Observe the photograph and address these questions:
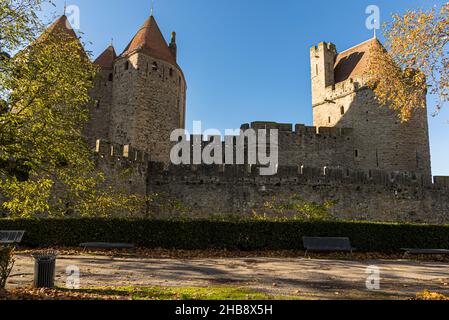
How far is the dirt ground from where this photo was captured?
261 inches

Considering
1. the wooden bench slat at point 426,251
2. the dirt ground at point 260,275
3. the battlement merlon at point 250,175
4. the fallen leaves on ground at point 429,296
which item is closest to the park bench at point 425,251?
the wooden bench slat at point 426,251

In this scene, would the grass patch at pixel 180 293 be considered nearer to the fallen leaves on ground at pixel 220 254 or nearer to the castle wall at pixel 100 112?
the fallen leaves on ground at pixel 220 254

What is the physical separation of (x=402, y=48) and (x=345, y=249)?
6.67m

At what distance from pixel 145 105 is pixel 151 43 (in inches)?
190

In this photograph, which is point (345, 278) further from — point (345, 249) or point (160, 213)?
point (160, 213)

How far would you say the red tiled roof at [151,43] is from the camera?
2356cm

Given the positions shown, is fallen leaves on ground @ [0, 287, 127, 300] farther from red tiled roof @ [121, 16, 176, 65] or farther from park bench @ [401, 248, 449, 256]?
red tiled roof @ [121, 16, 176, 65]

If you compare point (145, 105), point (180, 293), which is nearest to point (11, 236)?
point (180, 293)

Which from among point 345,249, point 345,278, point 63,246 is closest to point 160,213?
point 63,246

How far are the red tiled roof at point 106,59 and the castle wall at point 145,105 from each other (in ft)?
7.50

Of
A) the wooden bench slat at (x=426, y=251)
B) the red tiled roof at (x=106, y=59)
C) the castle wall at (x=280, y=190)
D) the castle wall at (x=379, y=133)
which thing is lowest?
the wooden bench slat at (x=426, y=251)

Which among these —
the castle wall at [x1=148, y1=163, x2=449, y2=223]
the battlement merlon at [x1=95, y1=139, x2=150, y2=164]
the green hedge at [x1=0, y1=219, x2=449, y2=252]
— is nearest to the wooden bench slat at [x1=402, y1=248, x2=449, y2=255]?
the green hedge at [x1=0, y1=219, x2=449, y2=252]

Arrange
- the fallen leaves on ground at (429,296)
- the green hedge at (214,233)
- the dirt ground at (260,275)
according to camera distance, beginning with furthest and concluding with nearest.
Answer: the green hedge at (214,233)
the dirt ground at (260,275)
the fallen leaves on ground at (429,296)
